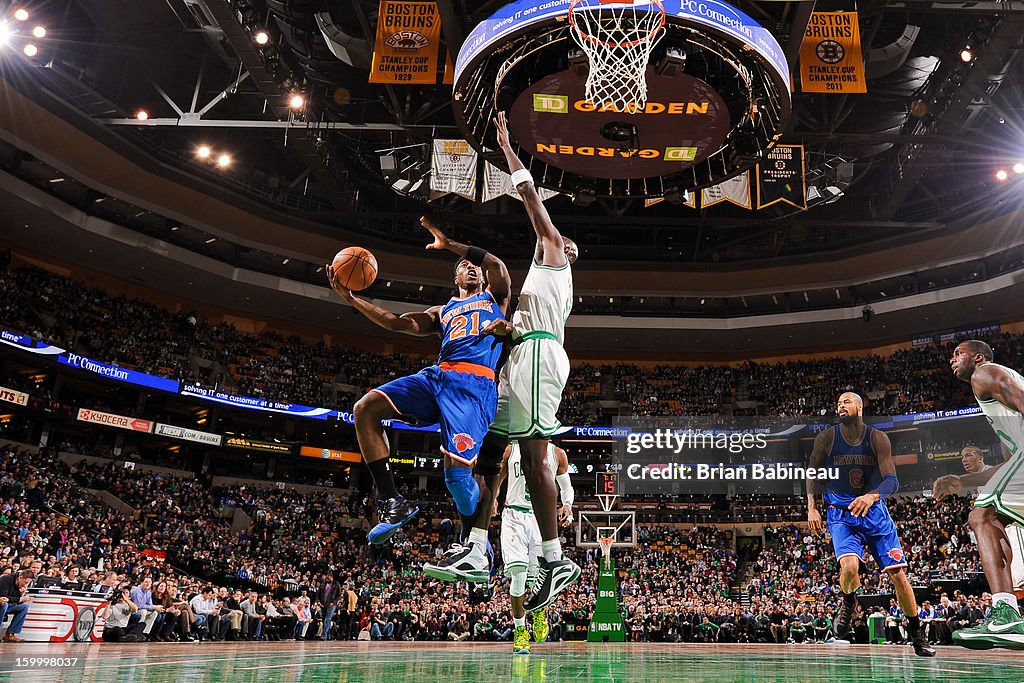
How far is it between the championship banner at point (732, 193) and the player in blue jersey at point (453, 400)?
12858 millimetres

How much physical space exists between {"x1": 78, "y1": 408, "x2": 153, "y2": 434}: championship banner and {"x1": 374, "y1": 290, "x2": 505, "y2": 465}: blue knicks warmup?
2450cm

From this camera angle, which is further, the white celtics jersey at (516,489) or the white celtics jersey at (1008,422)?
the white celtics jersey at (516,489)

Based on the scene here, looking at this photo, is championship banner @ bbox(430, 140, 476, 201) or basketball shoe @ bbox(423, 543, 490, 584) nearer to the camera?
basketball shoe @ bbox(423, 543, 490, 584)

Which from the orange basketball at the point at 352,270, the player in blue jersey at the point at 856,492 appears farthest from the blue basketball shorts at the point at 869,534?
the orange basketball at the point at 352,270

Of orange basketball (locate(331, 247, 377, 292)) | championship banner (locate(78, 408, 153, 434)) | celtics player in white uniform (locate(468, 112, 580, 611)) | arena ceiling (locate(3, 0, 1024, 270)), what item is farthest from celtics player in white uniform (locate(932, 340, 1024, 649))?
championship banner (locate(78, 408, 153, 434))

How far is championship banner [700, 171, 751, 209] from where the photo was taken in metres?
17.3

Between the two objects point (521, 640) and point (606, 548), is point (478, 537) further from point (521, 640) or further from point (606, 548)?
point (606, 548)

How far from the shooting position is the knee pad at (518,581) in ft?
25.9

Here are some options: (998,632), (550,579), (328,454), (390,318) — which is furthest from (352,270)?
(328,454)

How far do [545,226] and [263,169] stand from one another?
80.1 ft

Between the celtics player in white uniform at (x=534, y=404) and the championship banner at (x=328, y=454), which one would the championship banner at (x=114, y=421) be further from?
the celtics player in white uniform at (x=534, y=404)

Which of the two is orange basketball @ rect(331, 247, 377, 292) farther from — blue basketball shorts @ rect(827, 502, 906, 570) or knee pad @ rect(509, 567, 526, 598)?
blue basketball shorts @ rect(827, 502, 906, 570)

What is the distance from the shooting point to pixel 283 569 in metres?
23.4

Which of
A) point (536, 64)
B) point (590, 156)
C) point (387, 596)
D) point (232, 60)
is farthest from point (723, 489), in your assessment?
point (232, 60)
